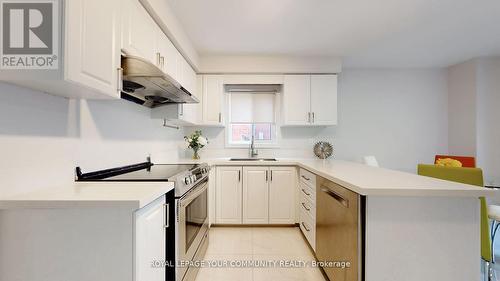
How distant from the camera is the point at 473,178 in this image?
1.86 metres

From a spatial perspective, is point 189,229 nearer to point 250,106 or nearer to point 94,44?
point 94,44

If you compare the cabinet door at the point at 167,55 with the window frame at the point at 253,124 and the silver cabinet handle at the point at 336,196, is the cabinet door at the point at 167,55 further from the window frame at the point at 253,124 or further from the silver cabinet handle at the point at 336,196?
the silver cabinet handle at the point at 336,196

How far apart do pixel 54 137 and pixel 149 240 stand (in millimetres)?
815

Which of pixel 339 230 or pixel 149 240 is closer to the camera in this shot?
pixel 149 240

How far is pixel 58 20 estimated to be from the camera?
1006mm

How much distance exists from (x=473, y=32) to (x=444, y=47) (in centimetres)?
42

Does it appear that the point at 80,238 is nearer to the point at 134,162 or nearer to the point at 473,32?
the point at 134,162

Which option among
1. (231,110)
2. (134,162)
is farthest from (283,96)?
(134,162)

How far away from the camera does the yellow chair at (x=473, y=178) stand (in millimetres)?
1720

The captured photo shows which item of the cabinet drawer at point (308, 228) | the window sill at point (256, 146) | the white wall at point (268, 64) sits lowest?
the cabinet drawer at point (308, 228)

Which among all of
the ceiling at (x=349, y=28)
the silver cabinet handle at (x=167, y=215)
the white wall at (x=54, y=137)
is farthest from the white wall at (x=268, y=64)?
the silver cabinet handle at (x=167, y=215)

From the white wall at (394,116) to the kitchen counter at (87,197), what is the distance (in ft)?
11.6

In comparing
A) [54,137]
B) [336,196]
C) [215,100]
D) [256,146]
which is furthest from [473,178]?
[215,100]

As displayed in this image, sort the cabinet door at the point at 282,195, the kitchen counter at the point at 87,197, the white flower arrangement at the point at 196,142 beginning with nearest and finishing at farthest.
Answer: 1. the kitchen counter at the point at 87,197
2. the cabinet door at the point at 282,195
3. the white flower arrangement at the point at 196,142
